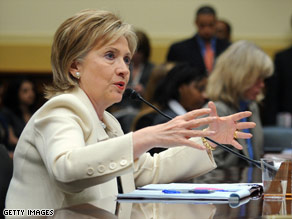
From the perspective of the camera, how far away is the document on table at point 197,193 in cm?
175

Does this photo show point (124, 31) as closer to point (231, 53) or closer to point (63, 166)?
point (63, 166)

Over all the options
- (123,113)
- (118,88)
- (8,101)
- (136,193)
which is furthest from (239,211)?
(8,101)

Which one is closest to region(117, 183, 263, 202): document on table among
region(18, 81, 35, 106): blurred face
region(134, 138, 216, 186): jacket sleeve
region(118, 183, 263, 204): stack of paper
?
region(118, 183, 263, 204): stack of paper

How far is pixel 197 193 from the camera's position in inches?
72.7

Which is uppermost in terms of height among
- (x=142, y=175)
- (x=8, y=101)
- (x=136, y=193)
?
(x=136, y=193)

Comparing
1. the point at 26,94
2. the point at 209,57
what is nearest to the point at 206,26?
the point at 209,57

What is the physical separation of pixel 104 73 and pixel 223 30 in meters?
4.72

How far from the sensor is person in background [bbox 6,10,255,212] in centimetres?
169

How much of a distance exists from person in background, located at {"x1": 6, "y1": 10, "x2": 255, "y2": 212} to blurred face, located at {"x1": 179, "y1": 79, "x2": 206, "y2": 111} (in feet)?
6.47

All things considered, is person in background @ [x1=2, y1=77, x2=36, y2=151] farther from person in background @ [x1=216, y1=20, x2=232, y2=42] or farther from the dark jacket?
person in background @ [x1=216, y1=20, x2=232, y2=42]

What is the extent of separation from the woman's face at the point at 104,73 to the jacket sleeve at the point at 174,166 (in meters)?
0.35

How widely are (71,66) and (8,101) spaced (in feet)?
14.4

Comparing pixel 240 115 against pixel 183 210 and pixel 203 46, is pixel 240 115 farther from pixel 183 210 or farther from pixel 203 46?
pixel 203 46

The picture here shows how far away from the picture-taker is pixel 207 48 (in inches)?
237
